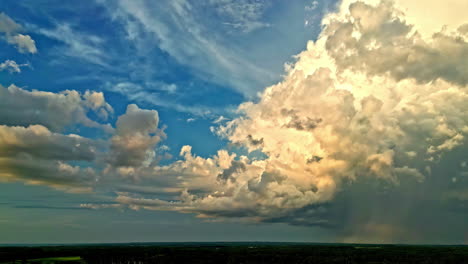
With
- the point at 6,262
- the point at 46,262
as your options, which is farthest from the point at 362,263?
the point at 6,262

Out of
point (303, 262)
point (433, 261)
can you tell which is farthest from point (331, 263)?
point (433, 261)

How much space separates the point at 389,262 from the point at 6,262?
206409 millimetres

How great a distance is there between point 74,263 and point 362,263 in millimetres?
153319

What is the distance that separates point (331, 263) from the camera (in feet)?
631

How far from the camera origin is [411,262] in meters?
198

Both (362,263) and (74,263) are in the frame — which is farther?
(362,263)

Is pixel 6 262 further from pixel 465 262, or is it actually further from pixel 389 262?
pixel 465 262

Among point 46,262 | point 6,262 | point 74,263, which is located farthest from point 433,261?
point 6,262

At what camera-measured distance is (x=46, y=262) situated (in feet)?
604

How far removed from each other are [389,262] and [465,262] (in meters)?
40.3

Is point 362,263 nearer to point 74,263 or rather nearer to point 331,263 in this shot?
point 331,263

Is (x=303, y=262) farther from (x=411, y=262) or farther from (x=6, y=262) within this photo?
(x=6, y=262)

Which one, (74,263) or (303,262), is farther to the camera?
(303,262)

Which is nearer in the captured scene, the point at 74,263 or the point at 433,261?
the point at 74,263
